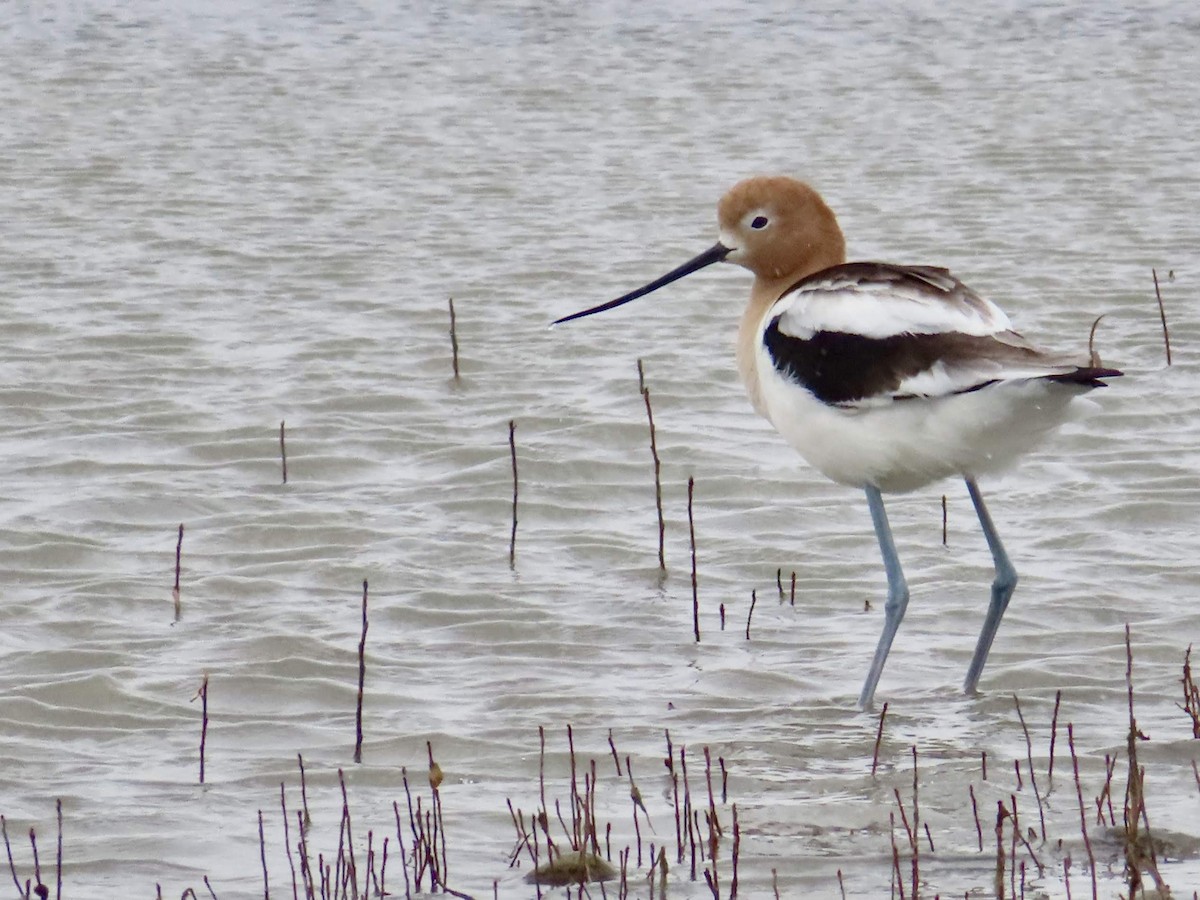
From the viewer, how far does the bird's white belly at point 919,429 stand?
16.1 ft

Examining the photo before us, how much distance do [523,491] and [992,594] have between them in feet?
6.45

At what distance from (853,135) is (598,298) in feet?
14.4

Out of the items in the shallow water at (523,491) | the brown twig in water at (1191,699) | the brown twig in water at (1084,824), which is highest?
the brown twig in water at (1084,824)

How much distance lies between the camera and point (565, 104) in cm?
1448

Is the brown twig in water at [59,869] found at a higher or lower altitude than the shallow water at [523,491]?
higher

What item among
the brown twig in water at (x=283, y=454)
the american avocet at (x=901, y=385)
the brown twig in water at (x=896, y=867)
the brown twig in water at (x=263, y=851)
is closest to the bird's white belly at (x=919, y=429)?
the american avocet at (x=901, y=385)

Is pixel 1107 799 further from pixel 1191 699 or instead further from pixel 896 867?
pixel 896 867

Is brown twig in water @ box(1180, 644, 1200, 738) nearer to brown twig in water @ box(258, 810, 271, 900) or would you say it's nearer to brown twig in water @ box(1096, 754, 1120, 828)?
brown twig in water @ box(1096, 754, 1120, 828)

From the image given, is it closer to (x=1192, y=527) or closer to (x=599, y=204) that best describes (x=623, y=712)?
(x=1192, y=527)

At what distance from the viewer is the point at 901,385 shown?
4973 millimetres

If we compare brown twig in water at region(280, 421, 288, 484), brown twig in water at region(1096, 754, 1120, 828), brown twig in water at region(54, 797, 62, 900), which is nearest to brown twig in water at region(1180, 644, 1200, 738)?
brown twig in water at region(1096, 754, 1120, 828)

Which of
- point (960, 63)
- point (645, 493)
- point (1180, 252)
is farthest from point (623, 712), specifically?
point (960, 63)

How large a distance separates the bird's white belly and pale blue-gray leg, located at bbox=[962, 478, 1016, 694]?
0.19m

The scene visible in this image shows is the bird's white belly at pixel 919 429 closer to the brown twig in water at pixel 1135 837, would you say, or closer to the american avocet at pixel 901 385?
the american avocet at pixel 901 385
